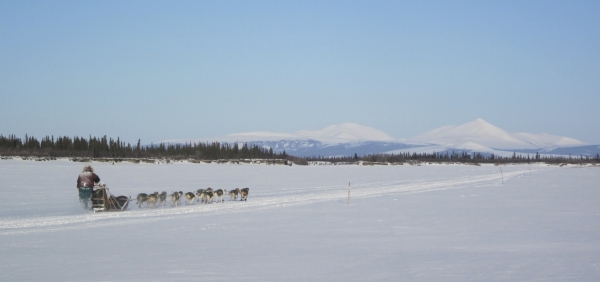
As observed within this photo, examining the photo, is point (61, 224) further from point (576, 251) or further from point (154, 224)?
point (576, 251)

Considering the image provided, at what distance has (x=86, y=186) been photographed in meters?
17.8

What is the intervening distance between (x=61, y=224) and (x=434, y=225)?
8.65 metres

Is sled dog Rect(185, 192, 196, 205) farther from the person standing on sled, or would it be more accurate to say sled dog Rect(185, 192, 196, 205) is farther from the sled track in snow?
the person standing on sled

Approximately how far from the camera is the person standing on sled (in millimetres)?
17578

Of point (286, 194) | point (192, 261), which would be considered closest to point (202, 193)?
point (286, 194)

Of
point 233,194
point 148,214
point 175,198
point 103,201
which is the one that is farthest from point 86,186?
point 233,194

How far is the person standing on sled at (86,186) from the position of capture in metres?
17.6

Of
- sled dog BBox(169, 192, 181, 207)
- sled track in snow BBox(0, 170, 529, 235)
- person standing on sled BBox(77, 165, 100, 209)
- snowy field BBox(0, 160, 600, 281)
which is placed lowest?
snowy field BBox(0, 160, 600, 281)

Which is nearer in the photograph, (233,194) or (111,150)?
(233,194)

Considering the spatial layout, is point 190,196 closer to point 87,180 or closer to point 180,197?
point 180,197

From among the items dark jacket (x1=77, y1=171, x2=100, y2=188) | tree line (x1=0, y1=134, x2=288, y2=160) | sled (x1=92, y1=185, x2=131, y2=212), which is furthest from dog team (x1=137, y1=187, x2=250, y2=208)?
tree line (x1=0, y1=134, x2=288, y2=160)

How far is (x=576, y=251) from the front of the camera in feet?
32.9

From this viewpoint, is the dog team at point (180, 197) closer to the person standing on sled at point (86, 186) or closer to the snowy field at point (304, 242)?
the snowy field at point (304, 242)

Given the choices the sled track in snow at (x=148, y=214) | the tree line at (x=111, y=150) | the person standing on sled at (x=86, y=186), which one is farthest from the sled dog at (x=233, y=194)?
the tree line at (x=111, y=150)
